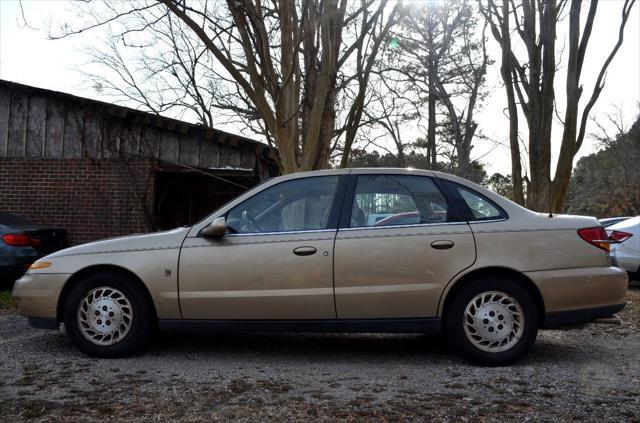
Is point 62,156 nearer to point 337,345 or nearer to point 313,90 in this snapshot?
point 313,90

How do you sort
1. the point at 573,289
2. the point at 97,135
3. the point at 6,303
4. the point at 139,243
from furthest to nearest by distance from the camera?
the point at 97,135, the point at 6,303, the point at 139,243, the point at 573,289

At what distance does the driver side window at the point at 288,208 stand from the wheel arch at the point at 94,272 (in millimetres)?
900

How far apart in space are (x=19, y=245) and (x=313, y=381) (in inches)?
241

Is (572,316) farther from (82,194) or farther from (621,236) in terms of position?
(82,194)

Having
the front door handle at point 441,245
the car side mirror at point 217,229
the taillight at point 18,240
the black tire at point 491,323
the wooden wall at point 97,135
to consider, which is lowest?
the black tire at point 491,323

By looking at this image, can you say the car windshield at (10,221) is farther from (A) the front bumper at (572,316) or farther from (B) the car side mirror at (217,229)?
(A) the front bumper at (572,316)

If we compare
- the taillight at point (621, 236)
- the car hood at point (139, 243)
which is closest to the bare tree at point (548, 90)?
the taillight at point (621, 236)

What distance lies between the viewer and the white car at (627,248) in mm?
10359

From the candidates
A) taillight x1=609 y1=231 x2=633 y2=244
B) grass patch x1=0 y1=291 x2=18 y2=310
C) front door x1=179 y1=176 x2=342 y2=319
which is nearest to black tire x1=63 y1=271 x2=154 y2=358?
front door x1=179 y1=176 x2=342 y2=319

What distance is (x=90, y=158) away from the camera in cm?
1249

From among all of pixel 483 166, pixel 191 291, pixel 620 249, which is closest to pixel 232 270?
pixel 191 291

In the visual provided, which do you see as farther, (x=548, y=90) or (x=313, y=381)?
(x=548, y=90)

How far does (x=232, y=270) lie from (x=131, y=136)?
8051 mm

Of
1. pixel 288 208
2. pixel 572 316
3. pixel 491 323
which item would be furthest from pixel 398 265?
pixel 572 316
